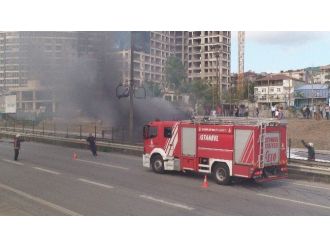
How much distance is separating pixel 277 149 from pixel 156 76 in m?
12.8

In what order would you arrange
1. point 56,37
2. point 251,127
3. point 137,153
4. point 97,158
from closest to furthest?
point 251,127 < point 56,37 < point 97,158 < point 137,153

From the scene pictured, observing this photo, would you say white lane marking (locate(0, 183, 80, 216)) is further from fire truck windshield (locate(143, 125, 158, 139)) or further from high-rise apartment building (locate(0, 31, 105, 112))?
fire truck windshield (locate(143, 125, 158, 139))

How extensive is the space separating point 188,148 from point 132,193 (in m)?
4.42

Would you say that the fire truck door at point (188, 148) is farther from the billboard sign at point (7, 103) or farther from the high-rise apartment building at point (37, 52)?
the billboard sign at point (7, 103)

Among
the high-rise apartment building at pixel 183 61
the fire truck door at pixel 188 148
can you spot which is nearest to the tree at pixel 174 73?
the high-rise apartment building at pixel 183 61

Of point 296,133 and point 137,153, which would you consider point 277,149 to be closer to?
point 137,153

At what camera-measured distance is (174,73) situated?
26.4m

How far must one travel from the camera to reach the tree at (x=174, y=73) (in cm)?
2566

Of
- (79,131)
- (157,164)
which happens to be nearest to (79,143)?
(79,131)

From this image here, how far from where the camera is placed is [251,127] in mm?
15266

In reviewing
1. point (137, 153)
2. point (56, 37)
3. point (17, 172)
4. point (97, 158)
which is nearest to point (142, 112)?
point (137, 153)

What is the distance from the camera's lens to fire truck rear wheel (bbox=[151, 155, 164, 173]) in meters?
18.3

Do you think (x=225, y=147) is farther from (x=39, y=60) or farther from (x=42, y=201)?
(x=39, y=60)

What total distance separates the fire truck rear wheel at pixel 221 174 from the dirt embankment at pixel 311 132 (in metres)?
12.9
